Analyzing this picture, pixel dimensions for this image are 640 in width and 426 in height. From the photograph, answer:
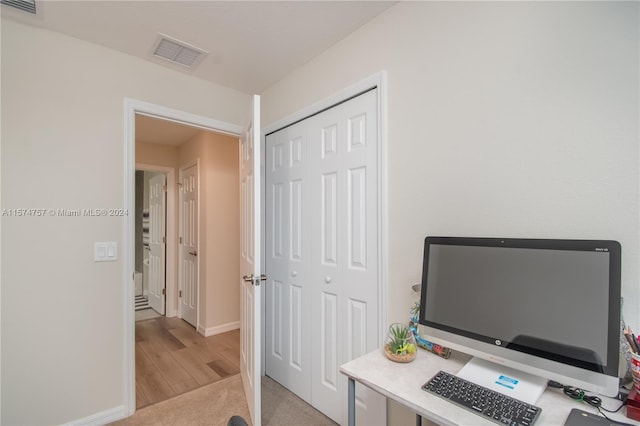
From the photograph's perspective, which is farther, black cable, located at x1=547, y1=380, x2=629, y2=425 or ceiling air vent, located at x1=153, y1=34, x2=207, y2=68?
ceiling air vent, located at x1=153, y1=34, x2=207, y2=68

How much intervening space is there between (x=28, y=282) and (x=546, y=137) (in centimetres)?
275

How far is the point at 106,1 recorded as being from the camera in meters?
1.64

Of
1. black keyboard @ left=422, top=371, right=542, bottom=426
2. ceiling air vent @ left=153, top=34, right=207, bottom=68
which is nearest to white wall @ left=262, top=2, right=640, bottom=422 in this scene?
black keyboard @ left=422, top=371, right=542, bottom=426

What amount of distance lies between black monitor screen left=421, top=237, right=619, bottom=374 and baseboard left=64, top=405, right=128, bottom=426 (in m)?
2.12

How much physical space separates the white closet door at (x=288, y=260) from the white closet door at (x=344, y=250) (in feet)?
0.34

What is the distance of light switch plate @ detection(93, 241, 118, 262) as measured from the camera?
79.0 inches

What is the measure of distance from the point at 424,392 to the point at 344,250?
97 cm

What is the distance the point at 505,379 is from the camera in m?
1.06

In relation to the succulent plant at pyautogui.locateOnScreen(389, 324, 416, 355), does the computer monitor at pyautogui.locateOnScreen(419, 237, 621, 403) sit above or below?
above

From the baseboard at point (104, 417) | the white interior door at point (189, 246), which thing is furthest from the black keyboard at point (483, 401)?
the white interior door at point (189, 246)

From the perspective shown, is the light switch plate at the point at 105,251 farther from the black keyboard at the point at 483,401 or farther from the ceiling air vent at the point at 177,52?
the black keyboard at the point at 483,401

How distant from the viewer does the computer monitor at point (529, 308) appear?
90 cm

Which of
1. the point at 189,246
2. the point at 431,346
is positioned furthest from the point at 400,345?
the point at 189,246

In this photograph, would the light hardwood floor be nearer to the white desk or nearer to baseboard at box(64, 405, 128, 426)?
baseboard at box(64, 405, 128, 426)
